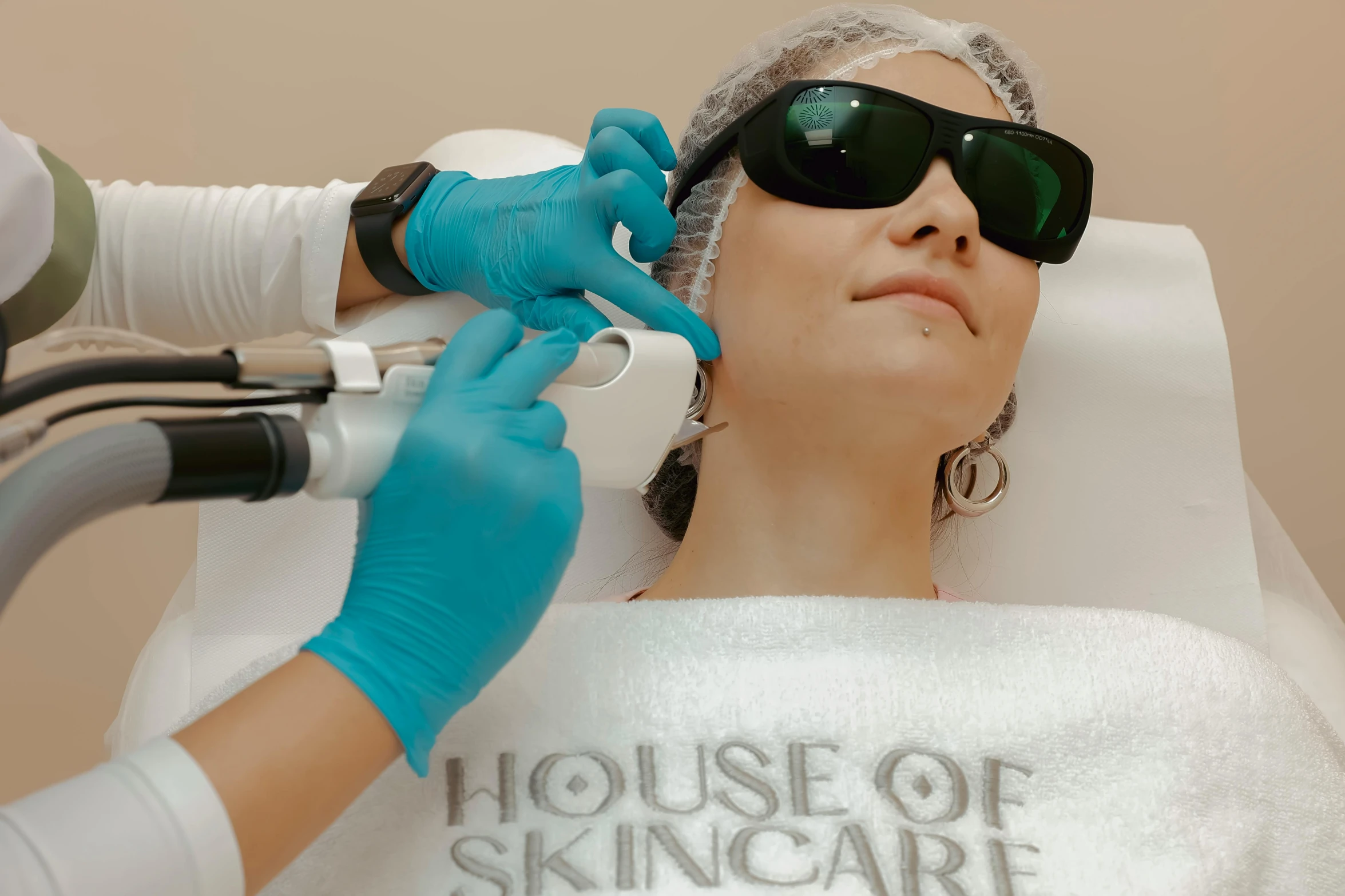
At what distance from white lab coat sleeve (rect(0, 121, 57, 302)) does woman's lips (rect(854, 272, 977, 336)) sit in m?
0.84

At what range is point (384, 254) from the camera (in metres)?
1.30

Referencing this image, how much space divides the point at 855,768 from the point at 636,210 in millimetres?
606

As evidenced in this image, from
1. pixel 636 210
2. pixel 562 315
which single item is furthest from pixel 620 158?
pixel 562 315

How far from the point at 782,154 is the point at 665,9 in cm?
76

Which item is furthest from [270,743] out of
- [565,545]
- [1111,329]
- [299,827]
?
[1111,329]

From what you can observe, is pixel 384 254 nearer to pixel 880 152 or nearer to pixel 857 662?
pixel 880 152

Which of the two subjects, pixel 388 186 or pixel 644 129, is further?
pixel 388 186

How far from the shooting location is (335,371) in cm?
74

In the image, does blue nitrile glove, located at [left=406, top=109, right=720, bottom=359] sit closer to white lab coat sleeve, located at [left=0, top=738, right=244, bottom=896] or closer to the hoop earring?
the hoop earring

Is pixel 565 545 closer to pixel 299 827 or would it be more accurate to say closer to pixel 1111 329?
pixel 299 827

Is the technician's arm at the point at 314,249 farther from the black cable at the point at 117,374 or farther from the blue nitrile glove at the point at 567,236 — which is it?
the black cable at the point at 117,374

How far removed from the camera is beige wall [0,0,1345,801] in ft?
5.50

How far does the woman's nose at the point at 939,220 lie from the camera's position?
108 cm

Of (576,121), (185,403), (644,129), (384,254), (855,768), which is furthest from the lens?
(576,121)
